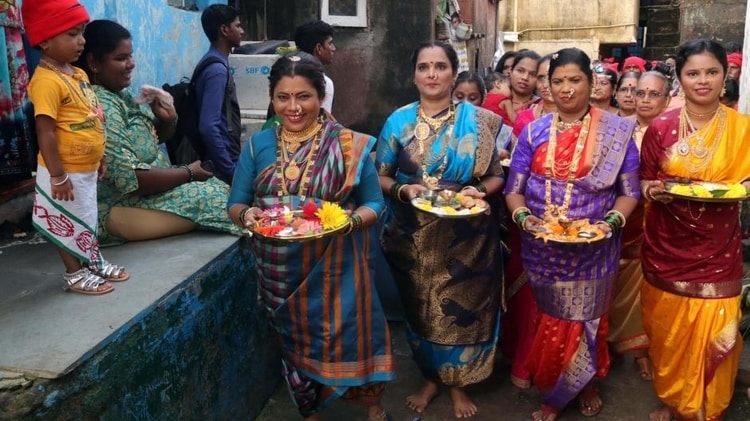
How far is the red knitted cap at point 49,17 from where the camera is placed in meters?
2.62

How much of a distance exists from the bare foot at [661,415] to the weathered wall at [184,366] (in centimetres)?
222

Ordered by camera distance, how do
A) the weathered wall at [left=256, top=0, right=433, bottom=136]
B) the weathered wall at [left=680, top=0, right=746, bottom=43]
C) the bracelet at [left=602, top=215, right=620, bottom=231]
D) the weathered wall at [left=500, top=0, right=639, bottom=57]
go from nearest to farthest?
the bracelet at [left=602, top=215, right=620, bottom=231]
the weathered wall at [left=256, top=0, right=433, bottom=136]
the weathered wall at [left=680, top=0, right=746, bottom=43]
the weathered wall at [left=500, top=0, right=639, bottom=57]

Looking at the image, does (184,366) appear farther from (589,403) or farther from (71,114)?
(589,403)

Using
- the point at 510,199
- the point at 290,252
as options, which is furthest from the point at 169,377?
the point at 510,199

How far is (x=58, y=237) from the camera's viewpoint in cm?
272

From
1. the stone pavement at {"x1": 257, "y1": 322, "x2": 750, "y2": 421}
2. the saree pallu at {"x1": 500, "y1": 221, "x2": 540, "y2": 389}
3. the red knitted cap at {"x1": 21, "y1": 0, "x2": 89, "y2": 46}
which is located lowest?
the stone pavement at {"x1": 257, "y1": 322, "x2": 750, "y2": 421}

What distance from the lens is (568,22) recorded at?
795 inches

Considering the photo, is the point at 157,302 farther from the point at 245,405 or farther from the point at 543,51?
the point at 543,51

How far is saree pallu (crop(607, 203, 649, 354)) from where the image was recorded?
414cm

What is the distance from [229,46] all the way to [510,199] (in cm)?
239

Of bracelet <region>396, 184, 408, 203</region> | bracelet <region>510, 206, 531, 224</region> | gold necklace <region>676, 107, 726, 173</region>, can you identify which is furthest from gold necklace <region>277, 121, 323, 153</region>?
gold necklace <region>676, 107, 726, 173</region>

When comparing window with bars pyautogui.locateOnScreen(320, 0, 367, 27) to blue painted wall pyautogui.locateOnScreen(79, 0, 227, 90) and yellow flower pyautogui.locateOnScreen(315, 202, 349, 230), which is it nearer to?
blue painted wall pyautogui.locateOnScreen(79, 0, 227, 90)

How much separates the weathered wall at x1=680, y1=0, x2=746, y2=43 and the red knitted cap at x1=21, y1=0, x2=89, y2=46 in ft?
43.2

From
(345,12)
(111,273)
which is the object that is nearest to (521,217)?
(111,273)
